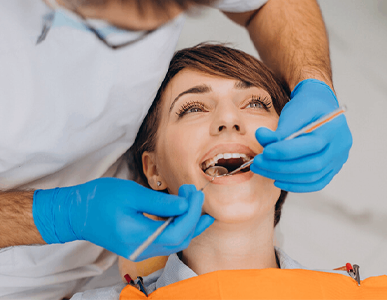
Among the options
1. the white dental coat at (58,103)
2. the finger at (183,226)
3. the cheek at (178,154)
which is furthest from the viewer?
the cheek at (178,154)

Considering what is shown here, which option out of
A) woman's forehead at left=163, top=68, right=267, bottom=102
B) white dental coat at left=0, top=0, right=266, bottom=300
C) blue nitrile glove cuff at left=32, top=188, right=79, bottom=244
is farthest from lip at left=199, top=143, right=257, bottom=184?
blue nitrile glove cuff at left=32, top=188, right=79, bottom=244

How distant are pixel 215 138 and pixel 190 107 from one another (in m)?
0.17

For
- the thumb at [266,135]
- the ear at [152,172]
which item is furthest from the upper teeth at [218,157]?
the ear at [152,172]

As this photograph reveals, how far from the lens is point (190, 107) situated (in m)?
1.25

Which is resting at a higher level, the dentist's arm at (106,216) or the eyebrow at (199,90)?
the eyebrow at (199,90)

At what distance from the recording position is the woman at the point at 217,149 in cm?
112

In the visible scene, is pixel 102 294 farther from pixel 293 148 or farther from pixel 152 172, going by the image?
pixel 293 148

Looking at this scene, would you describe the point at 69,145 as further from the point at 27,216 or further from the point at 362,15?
the point at 362,15

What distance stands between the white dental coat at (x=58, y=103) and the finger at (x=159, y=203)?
34 cm

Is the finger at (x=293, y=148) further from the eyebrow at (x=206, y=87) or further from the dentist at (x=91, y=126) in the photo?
the eyebrow at (x=206, y=87)

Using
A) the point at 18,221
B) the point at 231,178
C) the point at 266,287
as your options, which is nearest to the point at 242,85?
the point at 231,178

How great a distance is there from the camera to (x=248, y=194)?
1.11 meters

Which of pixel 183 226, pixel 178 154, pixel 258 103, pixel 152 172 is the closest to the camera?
pixel 183 226

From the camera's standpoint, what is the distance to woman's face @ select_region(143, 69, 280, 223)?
110cm
